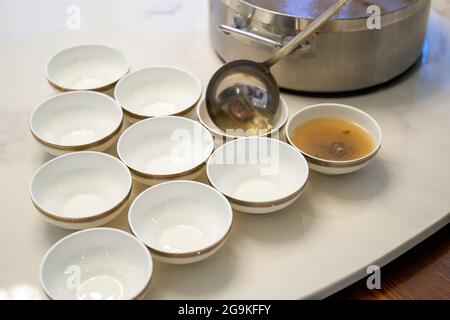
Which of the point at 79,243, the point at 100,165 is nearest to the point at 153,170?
the point at 100,165

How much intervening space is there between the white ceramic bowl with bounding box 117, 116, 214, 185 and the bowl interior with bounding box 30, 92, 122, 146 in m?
0.04

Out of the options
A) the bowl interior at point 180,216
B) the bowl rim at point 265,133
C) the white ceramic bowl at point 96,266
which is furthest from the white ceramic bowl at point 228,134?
the white ceramic bowl at point 96,266

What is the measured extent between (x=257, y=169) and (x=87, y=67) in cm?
42

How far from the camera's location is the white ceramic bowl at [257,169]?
35.3 inches

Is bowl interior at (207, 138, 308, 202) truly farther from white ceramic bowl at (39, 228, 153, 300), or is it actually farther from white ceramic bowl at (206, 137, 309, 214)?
white ceramic bowl at (39, 228, 153, 300)

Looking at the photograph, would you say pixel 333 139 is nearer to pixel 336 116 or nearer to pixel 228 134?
pixel 336 116

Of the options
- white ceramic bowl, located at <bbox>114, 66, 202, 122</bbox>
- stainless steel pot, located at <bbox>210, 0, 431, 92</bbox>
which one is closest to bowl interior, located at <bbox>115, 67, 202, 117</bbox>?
white ceramic bowl, located at <bbox>114, 66, 202, 122</bbox>

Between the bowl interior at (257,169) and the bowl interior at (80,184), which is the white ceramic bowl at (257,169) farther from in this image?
the bowl interior at (80,184)

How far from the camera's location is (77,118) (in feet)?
3.37

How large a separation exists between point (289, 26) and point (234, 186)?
29cm

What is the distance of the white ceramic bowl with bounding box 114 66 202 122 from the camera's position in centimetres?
106

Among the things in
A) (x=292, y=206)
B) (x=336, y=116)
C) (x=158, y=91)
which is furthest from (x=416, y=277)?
(x=158, y=91)

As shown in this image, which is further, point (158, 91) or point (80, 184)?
point (158, 91)
